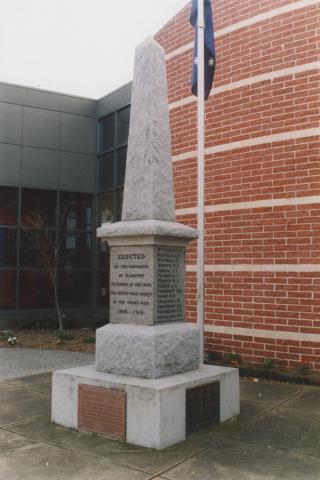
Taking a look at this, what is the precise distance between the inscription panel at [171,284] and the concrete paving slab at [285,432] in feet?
4.56

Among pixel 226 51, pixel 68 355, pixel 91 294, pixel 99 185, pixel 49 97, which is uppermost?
pixel 49 97

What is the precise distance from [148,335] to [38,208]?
10682 millimetres

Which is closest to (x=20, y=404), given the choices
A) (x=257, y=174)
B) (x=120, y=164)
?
(x=257, y=174)

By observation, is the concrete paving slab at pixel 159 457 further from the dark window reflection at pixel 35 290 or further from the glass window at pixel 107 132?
the glass window at pixel 107 132

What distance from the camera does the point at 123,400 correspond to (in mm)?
4785

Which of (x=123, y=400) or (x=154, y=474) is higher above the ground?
(x=123, y=400)

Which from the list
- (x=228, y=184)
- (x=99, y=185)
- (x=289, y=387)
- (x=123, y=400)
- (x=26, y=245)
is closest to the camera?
(x=123, y=400)

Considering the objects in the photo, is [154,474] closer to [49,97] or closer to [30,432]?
[30,432]

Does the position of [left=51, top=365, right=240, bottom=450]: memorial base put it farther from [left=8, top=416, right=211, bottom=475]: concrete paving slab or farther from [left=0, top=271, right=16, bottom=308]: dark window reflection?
[left=0, top=271, right=16, bottom=308]: dark window reflection

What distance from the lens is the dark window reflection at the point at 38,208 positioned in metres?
14.7

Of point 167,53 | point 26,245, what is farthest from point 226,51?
point 26,245

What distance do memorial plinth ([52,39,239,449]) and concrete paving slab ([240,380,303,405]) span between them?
0.96 metres

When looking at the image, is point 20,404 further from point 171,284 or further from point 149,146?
point 149,146

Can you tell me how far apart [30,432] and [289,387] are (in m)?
3.82
